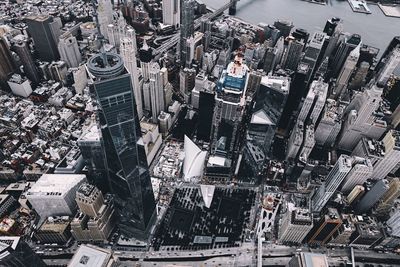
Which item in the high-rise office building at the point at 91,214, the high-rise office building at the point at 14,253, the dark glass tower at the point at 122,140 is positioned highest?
the dark glass tower at the point at 122,140

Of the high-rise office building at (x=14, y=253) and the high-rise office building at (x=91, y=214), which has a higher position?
the high-rise office building at (x=14, y=253)

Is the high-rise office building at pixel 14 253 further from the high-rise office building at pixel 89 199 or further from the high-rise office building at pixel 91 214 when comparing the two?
the high-rise office building at pixel 89 199

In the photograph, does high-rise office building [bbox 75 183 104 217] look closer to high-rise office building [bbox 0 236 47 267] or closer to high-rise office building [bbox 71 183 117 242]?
high-rise office building [bbox 71 183 117 242]

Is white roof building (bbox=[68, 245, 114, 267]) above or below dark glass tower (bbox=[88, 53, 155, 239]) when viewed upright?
below

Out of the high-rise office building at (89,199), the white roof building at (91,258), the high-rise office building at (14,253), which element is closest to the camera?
the high-rise office building at (14,253)

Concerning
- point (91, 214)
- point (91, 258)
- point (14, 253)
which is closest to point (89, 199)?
point (91, 214)

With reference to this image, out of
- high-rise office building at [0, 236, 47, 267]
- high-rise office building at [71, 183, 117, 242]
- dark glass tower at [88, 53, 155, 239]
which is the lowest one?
high-rise office building at [71, 183, 117, 242]

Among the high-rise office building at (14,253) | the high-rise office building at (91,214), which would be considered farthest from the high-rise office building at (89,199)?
the high-rise office building at (14,253)

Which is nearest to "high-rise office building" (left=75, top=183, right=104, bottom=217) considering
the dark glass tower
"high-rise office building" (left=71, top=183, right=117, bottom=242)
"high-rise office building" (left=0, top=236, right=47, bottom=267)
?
"high-rise office building" (left=71, top=183, right=117, bottom=242)

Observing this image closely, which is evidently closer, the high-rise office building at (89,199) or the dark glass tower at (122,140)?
the dark glass tower at (122,140)

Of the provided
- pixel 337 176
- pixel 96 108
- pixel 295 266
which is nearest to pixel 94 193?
pixel 96 108

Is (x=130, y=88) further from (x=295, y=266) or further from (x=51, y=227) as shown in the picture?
(x=295, y=266)
